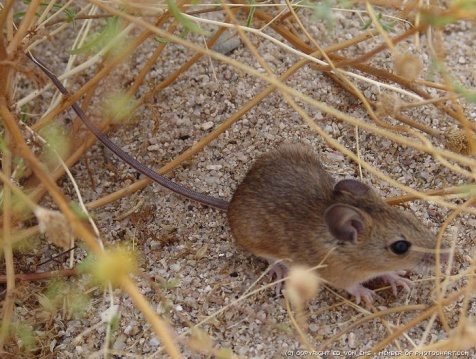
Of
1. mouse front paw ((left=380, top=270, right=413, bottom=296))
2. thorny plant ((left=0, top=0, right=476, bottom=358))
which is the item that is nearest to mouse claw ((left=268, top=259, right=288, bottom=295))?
thorny plant ((left=0, top=0, right=476, bottom=358))

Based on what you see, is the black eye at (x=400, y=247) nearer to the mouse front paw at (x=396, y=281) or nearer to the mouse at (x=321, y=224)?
the mouse at (x=321, y=224)

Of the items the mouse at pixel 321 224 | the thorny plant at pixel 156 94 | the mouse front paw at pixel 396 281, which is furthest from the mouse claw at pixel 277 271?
the mouse front paw at pixel 396 281

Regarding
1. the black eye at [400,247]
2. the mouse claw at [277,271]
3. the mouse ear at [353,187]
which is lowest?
the black eye at [400,247]

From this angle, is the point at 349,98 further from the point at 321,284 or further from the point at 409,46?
the point at 321,284

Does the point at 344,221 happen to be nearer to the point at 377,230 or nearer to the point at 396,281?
the point at 377,230

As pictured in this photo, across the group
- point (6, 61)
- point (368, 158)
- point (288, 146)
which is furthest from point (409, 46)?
point (6, 61)

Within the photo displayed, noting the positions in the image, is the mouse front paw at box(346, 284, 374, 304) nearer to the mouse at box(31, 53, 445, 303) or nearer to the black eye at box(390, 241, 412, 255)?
the mouse at box(31, 53, 445, 303)
